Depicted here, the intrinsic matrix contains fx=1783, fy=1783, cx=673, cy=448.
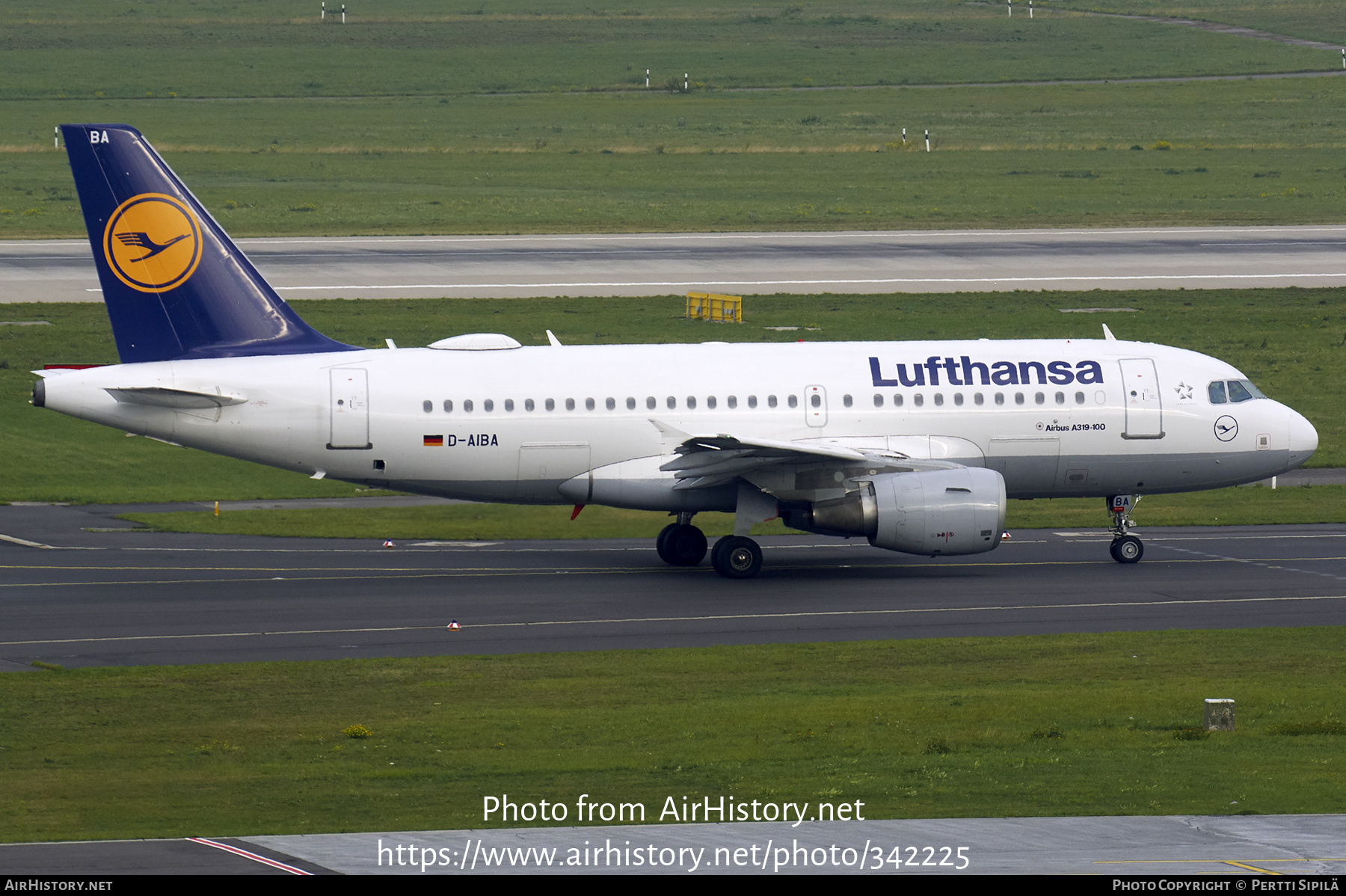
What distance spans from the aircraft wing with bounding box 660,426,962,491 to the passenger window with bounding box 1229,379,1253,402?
7161mm

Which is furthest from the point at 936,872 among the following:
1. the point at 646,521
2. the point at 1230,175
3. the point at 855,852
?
the point at 1230,175

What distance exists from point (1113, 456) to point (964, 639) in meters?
9.61

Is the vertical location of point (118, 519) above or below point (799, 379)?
below

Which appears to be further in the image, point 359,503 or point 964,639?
point 359,503

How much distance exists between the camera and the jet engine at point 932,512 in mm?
36812

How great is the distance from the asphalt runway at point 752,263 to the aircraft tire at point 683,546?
34.3 m

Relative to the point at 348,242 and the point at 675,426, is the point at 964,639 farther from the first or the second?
the point at 348,242

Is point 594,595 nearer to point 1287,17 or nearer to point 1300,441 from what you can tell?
point 1300,441

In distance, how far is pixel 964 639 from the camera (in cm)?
3244

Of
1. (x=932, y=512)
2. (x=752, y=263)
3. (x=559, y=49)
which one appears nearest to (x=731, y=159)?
(x=752, y=263)

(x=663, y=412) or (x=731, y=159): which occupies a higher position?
(x=731, y=159)

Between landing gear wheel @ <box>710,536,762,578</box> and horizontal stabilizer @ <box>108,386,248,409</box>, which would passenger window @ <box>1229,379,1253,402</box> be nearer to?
landing gear wheel @ <box>710,536,762,578</box>

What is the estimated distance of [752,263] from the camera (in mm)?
82188

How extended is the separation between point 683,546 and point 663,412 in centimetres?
322
